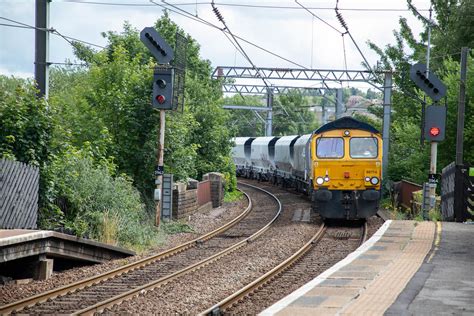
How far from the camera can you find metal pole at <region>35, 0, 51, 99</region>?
19.2m

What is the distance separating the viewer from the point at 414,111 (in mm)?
41156

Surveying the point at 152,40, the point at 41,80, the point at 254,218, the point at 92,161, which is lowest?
the point at 254,218

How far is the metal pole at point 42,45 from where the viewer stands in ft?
63.1

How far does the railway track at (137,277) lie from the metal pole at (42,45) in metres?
5.09

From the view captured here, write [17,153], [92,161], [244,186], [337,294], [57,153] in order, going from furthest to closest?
[244,186] → [92,161] → [57,153] → [17,153] → [337,294]

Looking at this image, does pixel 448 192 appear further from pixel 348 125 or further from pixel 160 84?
pixel 160 84

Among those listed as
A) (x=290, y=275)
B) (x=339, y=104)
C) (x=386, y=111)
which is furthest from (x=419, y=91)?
(x=290, y=275)

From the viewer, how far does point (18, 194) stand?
16.0m

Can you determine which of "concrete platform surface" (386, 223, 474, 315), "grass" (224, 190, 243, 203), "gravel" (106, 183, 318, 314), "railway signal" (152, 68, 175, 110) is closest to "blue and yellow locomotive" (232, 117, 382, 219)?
"gravel" (106, 183, 318, 314)

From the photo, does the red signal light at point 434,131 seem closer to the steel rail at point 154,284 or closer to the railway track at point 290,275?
the railway track at point 290,275

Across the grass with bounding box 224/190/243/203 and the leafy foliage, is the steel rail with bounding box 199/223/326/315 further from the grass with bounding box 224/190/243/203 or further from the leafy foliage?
the grass with bounding box 224/190/243/203

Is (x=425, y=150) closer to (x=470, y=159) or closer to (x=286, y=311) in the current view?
(x=470, y=159)

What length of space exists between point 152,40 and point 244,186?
1084 inches

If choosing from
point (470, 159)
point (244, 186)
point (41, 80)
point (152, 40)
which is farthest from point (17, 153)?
point (244, 186)
